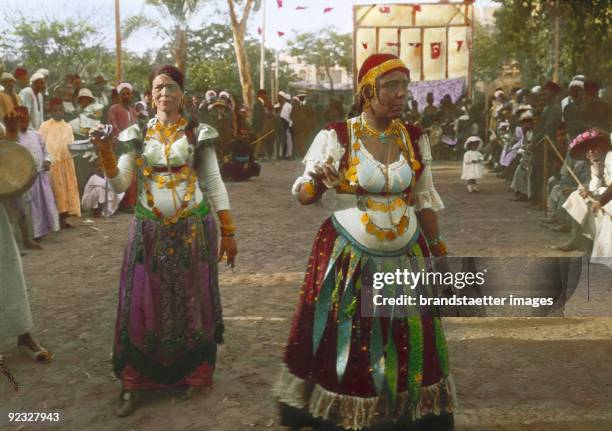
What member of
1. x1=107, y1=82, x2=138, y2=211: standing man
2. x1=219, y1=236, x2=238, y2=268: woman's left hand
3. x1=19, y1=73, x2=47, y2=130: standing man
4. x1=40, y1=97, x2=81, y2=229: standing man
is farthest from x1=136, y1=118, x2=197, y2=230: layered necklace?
x1=19, y1=73, x2=47, y2=130: standing man

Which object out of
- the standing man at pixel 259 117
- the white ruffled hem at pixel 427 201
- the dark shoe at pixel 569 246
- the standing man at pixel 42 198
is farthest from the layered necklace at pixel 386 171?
the standing man at pixel 259 117

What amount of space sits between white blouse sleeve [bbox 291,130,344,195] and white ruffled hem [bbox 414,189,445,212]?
45cm

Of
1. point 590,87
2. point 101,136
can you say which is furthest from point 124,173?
point 590,87

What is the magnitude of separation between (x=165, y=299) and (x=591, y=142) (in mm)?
5247

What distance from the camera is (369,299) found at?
3572 mm

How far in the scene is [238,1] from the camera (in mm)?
30984

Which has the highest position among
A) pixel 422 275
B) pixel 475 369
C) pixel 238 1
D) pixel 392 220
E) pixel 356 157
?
pixel 238 1

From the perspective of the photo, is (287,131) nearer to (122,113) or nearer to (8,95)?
(122,113)

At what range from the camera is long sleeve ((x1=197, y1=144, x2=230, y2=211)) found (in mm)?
4613

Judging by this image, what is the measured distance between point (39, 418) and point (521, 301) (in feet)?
11.0

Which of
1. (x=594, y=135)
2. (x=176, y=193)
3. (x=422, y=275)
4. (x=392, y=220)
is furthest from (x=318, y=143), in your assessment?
(x=594, y=135)

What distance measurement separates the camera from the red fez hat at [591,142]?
791 cm

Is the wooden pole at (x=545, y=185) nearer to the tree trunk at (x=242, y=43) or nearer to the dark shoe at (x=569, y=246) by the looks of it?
the dark shoe at (x=569, y=246)

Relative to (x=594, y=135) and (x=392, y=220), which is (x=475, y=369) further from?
(x=594, y=135)
